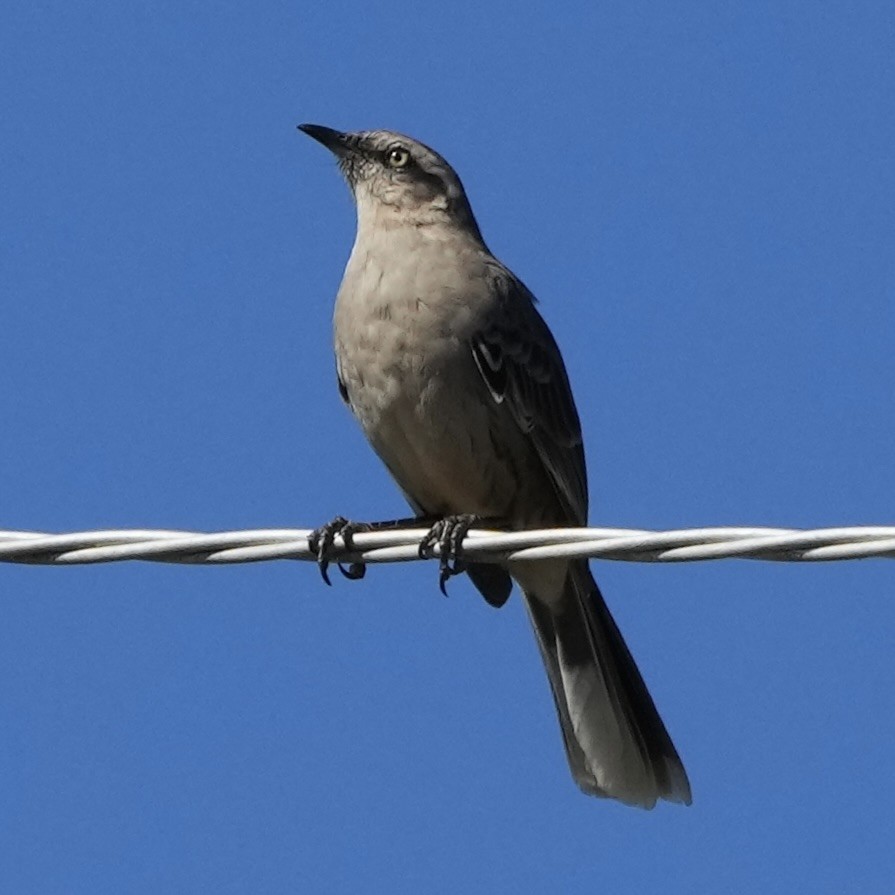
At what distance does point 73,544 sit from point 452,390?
2992 millimetres

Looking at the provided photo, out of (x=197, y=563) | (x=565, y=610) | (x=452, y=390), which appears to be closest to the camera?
(x=197, y=563)

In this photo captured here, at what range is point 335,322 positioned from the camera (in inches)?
332

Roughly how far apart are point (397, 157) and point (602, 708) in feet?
10.0

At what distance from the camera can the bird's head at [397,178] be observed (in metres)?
9.09

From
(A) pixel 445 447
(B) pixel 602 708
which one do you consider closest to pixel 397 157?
(A) pixel 445 447

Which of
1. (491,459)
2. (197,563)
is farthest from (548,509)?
(197,563)

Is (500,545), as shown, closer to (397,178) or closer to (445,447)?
(445,447)

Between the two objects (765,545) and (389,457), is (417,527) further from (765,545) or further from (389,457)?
(765,545)

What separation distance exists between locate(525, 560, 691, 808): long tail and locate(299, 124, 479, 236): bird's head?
1.98m

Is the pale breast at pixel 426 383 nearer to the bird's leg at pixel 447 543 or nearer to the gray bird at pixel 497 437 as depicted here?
the gray bird at pixel 497 437

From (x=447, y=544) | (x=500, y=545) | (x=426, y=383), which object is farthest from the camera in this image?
(x=426, y=383)

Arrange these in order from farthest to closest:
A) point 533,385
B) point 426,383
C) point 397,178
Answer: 1. point 397,178
2. point 533,385
3. point 426,383

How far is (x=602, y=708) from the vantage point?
8.31 m

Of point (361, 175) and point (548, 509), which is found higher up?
point (361, 175)
